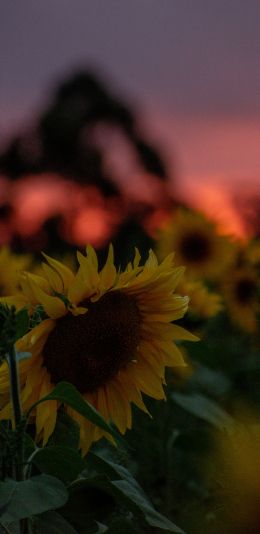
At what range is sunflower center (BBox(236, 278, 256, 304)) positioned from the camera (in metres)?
5.09

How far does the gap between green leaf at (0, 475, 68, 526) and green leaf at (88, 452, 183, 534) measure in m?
0.13

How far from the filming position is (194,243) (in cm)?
570

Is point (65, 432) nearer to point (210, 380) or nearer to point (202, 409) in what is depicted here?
point (202, 409)

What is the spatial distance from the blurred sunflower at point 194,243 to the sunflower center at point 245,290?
0.29 meters

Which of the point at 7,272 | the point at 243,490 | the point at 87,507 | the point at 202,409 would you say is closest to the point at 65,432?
the point at 87,507

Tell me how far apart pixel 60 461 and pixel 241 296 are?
147 inches

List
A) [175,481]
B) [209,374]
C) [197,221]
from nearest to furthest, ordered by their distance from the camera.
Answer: [175,481], [209,374], [197,221]

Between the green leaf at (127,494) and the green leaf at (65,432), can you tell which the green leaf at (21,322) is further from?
the green leaf at (65,432)

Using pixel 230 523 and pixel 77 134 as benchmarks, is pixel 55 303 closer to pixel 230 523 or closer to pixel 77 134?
pixel 230 523

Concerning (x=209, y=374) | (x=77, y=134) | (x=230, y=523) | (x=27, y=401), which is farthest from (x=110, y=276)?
(x=77, y=134)

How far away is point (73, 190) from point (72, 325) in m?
13.1

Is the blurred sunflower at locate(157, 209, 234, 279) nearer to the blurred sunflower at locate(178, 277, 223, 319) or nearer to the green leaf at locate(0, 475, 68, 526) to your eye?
the blurred sunflower at locate(178, 277, 223, 319)

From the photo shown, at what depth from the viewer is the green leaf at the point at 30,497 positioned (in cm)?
134

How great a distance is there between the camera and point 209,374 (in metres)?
4.08
